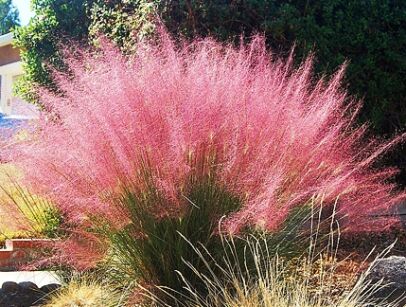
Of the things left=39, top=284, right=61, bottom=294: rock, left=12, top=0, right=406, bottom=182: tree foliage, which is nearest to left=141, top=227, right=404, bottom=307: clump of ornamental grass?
left=39, top=284, right=61, bottom=294: rock

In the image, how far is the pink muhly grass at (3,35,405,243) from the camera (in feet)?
13.8

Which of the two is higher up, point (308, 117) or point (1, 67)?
point (308, 117)

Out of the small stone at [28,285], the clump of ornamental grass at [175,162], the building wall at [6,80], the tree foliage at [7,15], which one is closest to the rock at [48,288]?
A: the small stone at [28,285]

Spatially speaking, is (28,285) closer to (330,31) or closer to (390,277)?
(390,277)

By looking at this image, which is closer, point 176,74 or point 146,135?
point 146,135

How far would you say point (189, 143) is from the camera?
419 centimetres

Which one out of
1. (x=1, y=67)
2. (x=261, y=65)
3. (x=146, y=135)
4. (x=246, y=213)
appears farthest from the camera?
(x=1, y=67)

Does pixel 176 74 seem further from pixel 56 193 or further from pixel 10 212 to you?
pixel 10 212

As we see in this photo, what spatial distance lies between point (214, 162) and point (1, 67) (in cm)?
1960

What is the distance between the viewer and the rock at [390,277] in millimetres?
4137

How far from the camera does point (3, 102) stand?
23.3 m

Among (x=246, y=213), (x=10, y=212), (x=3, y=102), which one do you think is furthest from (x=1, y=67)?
(x=246, y=213)

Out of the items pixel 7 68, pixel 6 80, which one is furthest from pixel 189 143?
pixel 6 80

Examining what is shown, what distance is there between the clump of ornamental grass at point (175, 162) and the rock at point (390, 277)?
45 centimetres
